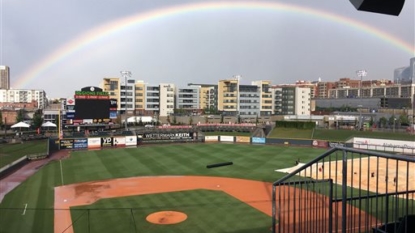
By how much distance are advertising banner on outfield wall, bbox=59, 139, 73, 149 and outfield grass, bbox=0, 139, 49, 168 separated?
8.65ft

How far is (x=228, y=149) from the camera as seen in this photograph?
63.3 meters

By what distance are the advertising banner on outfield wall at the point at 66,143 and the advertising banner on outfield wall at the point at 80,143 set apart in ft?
2.23

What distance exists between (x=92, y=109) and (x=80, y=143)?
6634 millimetres

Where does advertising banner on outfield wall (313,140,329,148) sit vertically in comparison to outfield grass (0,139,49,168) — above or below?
above

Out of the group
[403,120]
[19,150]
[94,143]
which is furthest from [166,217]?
[403,120]

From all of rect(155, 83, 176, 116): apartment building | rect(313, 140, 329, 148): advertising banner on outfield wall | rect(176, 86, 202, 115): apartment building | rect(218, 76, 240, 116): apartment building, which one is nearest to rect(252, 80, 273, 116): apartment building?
rect(218, 76, 240, 116): apartment building

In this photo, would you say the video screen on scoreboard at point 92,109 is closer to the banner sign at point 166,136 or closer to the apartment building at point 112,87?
the banner sign at point 166,136

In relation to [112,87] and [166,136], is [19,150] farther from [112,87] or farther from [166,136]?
[112,87]

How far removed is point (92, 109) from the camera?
63469 mm

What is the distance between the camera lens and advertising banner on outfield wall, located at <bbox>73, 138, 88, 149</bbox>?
62.6 m

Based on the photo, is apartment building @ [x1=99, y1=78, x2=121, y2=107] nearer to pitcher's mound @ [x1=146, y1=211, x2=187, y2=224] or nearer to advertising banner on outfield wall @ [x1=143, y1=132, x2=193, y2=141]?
advertising banner on outfield wall @ [x1=143, y1=132, x2=193, y2=141]

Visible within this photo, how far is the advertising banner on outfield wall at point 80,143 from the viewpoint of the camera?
62594mm

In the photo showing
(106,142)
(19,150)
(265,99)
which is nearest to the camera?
(19,150)

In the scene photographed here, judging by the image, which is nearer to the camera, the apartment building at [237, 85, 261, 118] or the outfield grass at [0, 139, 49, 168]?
the outfield grass at [0, 139, 49, 168]
